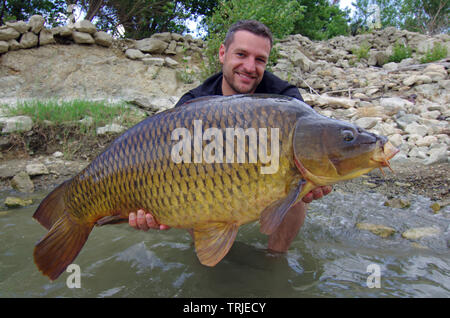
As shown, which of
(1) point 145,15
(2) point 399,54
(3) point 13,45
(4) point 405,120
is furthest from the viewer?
(1) point 145,15

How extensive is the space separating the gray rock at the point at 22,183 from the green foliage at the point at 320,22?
39.0 ft

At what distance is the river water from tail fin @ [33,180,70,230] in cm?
33

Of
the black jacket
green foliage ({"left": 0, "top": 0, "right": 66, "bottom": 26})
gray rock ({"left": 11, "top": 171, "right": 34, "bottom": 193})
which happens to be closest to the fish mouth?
the black jacket

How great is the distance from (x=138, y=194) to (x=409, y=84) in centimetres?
622

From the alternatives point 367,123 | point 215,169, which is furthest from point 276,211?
point 367,123

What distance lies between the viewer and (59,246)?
155 cm

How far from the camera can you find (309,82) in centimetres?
682

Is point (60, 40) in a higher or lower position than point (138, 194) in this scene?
higher

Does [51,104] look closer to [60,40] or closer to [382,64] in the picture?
[60,40]

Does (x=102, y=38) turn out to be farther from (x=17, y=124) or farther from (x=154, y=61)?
(x=17, y=124)

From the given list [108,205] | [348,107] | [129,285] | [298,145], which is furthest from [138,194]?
[348,107]

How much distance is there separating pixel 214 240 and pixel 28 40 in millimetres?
6993

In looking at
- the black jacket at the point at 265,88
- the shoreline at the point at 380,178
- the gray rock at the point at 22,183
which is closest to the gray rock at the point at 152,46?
the shoreline at the point at 380,178
